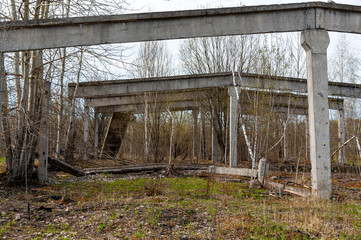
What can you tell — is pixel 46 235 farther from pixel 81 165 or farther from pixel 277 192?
pixel 81 165

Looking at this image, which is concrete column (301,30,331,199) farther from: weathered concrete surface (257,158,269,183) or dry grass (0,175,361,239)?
weathered concrete surface (257,158,269,183)

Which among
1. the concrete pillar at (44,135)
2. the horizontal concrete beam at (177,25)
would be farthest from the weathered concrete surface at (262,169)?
the concrete pillar at (44,135)

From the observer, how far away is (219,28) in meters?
8.23

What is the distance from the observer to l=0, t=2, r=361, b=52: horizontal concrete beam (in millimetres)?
7855

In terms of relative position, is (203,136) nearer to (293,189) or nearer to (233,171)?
(233,171)

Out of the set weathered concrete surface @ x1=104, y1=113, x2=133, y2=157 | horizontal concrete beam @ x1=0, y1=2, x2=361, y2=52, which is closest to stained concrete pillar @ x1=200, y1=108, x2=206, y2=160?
weathered concrete surface @ x1=104, y1=113, x2=133, y2=157

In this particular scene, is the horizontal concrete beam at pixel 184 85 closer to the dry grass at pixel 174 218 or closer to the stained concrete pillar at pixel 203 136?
the stained concrete pillar at pixel 203 136

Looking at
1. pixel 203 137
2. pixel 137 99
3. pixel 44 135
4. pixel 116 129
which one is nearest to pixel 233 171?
pixel 44 135

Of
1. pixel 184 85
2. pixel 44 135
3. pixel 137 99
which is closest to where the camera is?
pixel 44 135

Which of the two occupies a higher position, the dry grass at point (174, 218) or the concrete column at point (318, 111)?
the concrete column at point (318, 111)

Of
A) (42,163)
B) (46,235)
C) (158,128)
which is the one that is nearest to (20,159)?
(42,163)

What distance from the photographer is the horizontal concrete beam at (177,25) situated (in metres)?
7.86

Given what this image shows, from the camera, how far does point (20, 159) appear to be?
877 cm

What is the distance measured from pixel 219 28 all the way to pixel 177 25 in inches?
42.3
